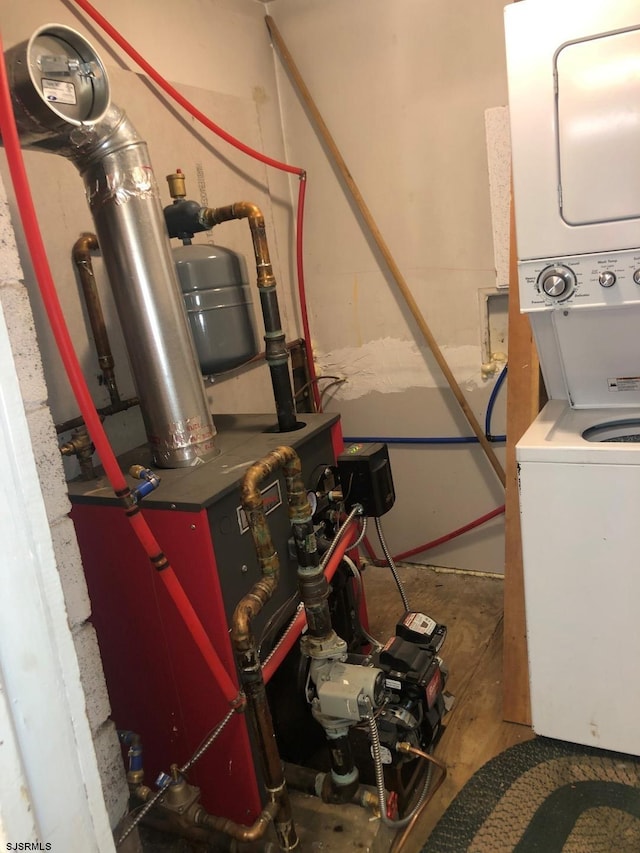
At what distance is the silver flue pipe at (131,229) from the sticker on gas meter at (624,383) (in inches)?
40.9

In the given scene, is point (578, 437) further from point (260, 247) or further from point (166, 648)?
point (166, 648)

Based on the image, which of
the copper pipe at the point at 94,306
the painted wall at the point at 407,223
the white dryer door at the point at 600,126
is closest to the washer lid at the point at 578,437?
the white dryer door at the point at 600,126

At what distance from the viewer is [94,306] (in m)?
1.63

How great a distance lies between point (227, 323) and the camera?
1693mm

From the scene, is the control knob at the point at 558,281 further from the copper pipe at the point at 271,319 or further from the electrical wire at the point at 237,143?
the electrical wire at the point at 237,143

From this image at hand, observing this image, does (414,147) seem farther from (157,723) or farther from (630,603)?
(157,723)

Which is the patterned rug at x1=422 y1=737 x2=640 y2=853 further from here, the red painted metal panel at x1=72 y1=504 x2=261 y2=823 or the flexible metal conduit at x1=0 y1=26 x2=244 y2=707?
the flexible metal conduit at x1=0 y1=26 x2=244 y2=707

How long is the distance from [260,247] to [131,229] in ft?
1.37

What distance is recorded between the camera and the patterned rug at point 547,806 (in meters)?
1.38

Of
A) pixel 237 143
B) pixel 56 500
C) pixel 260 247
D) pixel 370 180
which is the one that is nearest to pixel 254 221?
pixel 260 247

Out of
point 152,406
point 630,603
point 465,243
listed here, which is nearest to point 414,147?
point 465,243

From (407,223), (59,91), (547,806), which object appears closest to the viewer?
(59,91)

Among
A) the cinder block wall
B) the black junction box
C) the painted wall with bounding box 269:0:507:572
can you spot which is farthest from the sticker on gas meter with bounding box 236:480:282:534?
the painted wall with bounding box 269:0:507:572

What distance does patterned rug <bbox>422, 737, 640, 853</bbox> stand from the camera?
138cm
